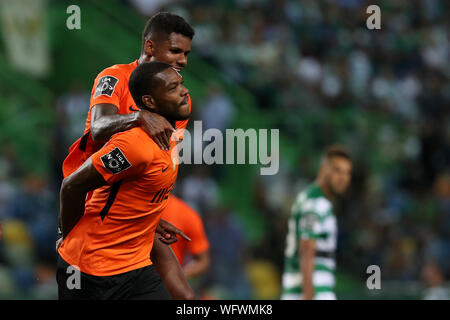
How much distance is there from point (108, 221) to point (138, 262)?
317 mm

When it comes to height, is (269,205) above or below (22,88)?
below

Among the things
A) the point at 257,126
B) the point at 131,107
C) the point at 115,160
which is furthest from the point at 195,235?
the point at 257,126

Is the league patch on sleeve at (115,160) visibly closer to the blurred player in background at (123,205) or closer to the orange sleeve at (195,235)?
the blurred player in background at (123,205)

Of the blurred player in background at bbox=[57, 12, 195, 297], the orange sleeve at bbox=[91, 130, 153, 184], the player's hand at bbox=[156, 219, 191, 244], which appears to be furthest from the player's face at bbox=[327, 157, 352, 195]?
the orange sleeve at bbox=[91, 130, 153, 184]

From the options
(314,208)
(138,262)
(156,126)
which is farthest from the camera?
(314,208)

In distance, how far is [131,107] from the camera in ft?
14.5

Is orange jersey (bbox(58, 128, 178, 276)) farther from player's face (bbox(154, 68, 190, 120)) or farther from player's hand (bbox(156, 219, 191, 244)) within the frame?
player's hand (bbox(156, 219, 191, 244))

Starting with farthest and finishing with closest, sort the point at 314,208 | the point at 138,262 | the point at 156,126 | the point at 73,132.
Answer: the point at 73,132 → the point at 314,208 → the point at 138,262 → the point at 156,126

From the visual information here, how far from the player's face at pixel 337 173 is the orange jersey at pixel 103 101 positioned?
10.1 ft

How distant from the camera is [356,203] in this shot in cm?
1118

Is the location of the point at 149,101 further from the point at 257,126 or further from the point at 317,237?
the point at 257,126

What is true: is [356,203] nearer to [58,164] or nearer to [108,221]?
[58,164]
